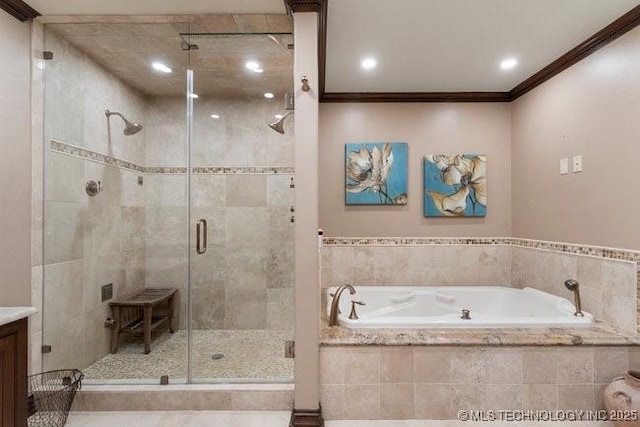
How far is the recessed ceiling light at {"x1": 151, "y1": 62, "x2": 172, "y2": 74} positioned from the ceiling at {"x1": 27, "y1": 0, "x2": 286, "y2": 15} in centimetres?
59

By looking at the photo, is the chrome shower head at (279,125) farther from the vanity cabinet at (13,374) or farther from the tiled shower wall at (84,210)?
the vanity cabinet at (13,374)

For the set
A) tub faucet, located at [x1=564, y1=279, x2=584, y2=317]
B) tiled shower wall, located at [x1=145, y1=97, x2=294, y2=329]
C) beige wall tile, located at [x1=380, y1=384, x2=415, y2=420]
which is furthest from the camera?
tiled shower wall, located at [x1=145, y1=97, x2=294, y2=329]

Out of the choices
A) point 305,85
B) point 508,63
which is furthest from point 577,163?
point 305,85

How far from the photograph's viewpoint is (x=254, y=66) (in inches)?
102

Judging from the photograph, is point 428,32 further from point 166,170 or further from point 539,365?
point 166,170

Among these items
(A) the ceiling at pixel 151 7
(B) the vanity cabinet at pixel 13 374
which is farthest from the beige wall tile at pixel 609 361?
(B) the vanity cabinet at pixel 13 374

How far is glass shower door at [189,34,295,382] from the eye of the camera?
2635 millimetres

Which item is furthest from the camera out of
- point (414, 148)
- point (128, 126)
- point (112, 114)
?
point (414, 148)

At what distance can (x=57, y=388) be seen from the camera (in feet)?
6.49

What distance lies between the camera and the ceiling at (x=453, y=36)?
1.84 metres

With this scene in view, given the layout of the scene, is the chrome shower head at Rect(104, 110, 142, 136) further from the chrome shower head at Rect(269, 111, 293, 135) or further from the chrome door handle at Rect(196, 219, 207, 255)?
the chrome shower head at Rect(269, 111, 293, 135)

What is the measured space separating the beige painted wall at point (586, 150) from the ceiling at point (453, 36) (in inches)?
9.8

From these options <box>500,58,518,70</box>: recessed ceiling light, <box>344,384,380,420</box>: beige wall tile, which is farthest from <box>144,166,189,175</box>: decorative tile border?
<box>500,58,518,70</box>: recessed ceiling light

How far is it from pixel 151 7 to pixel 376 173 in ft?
7.02
